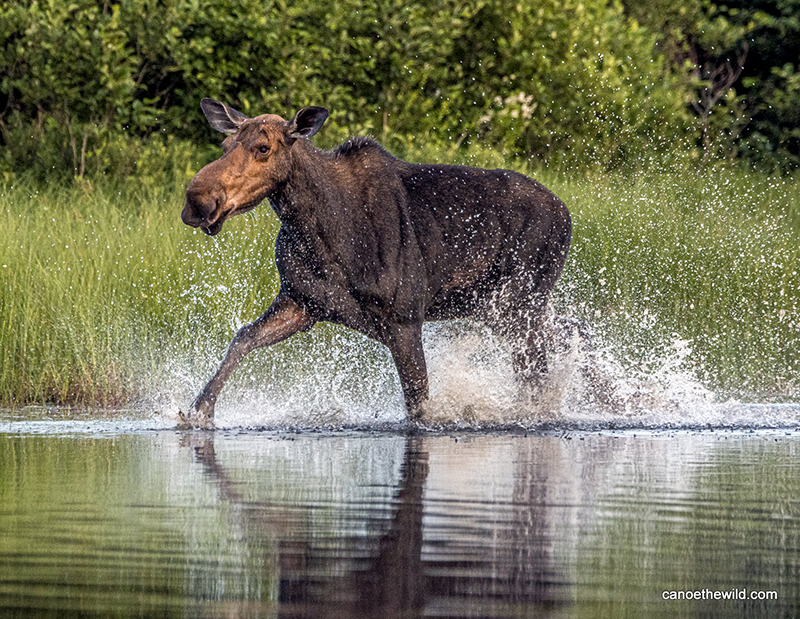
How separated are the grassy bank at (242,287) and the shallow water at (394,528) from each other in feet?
8.35

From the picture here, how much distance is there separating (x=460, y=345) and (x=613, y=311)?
2021mm

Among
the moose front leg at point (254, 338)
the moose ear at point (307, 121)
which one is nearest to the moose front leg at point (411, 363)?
the moose front leg at point (254, 338)

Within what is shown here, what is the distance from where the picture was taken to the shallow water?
3855 millimetres

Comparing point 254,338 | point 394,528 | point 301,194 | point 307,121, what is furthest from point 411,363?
point 394,528

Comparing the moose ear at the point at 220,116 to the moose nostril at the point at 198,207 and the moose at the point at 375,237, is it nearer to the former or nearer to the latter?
the moose at the point at 375,237

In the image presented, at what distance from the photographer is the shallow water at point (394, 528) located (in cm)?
386

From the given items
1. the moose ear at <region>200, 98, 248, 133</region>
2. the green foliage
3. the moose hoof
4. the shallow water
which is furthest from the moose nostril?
the green foliage

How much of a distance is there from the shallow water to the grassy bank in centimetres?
255

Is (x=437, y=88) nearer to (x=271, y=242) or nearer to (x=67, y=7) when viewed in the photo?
(x=67, y=7)

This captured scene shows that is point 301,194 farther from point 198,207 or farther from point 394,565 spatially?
point 394,565

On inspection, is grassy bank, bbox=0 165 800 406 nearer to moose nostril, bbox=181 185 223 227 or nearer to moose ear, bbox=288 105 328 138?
moose ear, bbox=288 105 328 138

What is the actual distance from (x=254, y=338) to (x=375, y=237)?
3.17 feet

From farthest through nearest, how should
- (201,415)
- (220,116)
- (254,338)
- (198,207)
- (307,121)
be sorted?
(254,338), (201,415), (220,116), (307,121), (198,207)

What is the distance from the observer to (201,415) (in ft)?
28.6
